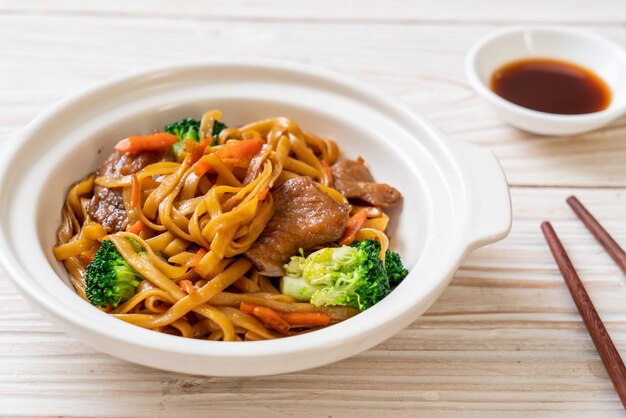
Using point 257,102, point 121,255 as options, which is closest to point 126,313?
point 121,255

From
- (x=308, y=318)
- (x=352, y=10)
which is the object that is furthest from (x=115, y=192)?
(x=352, y=10)

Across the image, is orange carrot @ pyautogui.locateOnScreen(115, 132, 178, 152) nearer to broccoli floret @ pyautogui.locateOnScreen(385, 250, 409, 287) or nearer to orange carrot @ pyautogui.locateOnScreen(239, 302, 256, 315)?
orange carrot @ pyautogui.locateOnScreen(239, 302, 256, 315)

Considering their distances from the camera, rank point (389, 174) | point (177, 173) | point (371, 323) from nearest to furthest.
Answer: point (371, 323), point (177, 173), point (389, 174)

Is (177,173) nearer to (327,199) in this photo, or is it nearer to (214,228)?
(214,228)

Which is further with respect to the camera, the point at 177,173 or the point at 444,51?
the point at 444,51

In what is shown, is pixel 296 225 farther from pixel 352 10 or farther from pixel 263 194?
pixel 352 10
